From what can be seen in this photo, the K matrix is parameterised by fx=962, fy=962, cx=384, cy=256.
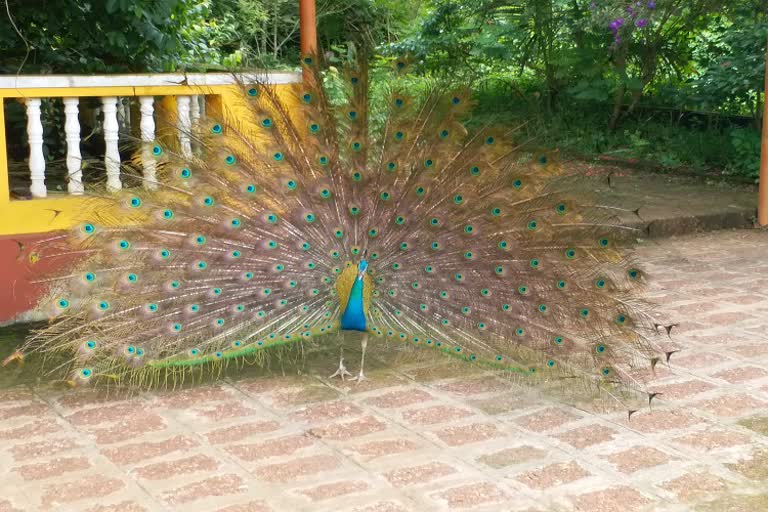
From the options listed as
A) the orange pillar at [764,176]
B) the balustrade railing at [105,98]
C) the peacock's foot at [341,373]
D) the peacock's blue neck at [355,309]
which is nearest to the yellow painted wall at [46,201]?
the balustrade railing at [105,98]

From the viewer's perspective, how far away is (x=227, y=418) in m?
4.49

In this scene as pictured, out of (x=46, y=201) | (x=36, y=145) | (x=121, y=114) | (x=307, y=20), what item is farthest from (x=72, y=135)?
(x=121, y=114)

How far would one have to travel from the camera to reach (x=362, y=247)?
4895mm

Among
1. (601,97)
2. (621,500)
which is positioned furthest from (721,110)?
(621,500)

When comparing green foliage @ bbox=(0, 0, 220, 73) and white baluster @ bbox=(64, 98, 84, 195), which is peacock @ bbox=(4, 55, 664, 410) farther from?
green foliage @ bbox=(0, 0, 220, 73)

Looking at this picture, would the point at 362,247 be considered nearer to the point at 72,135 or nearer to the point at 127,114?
the point at 72,135

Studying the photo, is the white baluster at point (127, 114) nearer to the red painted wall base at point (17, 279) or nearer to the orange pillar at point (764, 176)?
the red painted wall base at point (17, 279)

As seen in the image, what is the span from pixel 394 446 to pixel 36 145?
9.77ft

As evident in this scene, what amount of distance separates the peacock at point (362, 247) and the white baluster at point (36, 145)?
3.01 ft

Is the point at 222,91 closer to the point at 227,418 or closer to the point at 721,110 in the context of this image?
the point at 227,418

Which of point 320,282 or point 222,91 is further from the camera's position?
point 222,91

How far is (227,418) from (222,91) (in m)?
2.43

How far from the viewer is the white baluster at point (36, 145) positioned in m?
5.62

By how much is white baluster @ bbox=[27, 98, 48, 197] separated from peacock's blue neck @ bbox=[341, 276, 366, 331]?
2.22m
